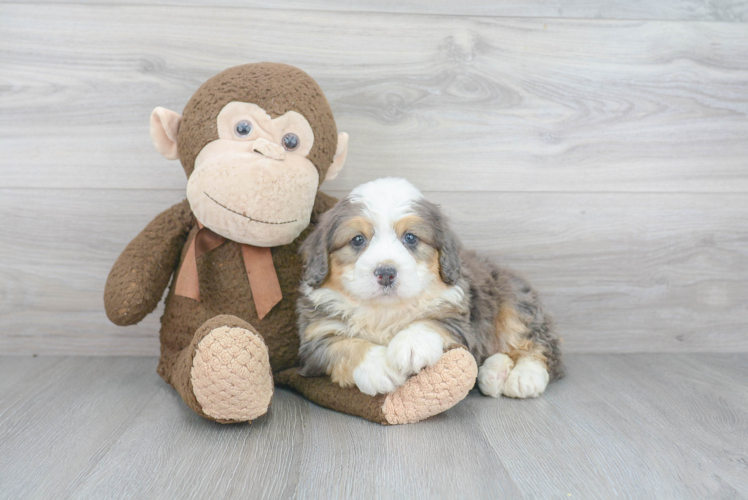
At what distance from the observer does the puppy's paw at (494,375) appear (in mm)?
1709

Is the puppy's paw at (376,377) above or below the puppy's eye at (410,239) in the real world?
below

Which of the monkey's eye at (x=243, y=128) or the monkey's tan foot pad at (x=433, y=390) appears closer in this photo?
the monkey's tan foot pad at (x=433, y=390)

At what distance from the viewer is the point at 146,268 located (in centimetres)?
169

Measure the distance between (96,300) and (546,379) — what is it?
1.60 metres

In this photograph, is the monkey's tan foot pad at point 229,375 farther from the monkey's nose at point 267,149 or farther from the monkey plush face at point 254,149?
the monkey's nose at point 267,149

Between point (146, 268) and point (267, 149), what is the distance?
1.68 ft

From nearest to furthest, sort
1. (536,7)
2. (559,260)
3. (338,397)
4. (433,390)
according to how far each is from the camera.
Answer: (433,390), (338,397), (536,7), (559,260)

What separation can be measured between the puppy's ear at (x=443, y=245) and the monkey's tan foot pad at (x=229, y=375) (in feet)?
1.75

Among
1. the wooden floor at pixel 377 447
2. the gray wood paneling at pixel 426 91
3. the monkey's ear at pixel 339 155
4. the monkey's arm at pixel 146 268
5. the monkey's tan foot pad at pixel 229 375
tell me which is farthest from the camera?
the gray wood paneling at pixel 426 91

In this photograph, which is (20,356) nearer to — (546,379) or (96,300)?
(96,300)

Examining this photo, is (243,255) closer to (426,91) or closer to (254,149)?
(254,149)

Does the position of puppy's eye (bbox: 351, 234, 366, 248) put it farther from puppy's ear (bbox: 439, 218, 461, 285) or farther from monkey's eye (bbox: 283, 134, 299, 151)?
monkey's eye (bbox: 283, 134, 299, 151)

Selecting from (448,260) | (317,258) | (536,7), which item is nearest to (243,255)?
(317,258)

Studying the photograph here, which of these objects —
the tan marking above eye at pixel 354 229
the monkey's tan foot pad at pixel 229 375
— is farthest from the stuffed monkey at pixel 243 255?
the tan marking above eye at pixel 354 229
